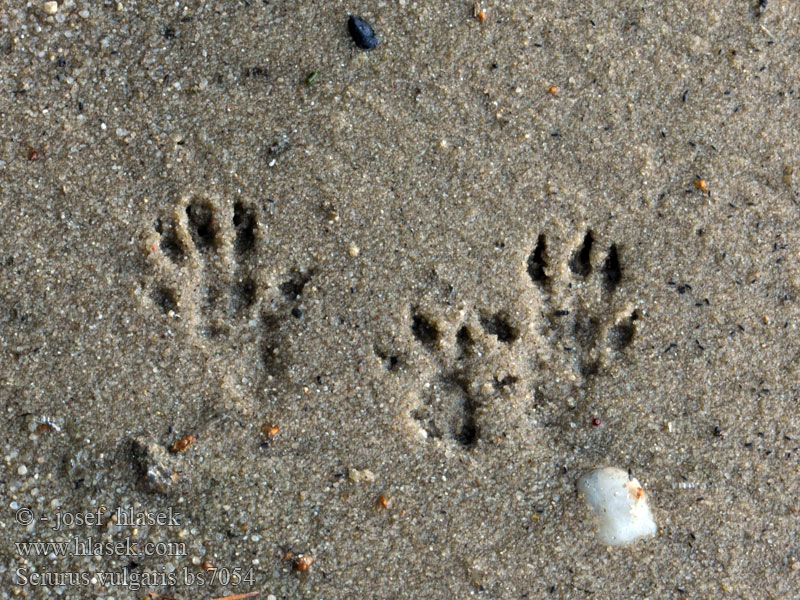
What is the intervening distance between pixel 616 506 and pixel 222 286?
1175 millimetres

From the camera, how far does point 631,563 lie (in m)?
1.83

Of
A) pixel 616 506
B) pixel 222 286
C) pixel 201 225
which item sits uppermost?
pixel 201 225

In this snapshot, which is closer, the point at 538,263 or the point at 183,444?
the point at 183,444

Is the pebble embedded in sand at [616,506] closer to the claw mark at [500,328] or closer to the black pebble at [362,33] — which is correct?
the claw mark at [500,328]

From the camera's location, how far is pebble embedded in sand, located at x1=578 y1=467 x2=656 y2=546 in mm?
1819

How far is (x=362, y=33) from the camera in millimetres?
1873

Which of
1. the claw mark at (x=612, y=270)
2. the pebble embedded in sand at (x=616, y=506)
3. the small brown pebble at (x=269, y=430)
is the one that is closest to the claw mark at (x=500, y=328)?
the claw mark at (x=612, y=270)

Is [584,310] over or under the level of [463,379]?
over

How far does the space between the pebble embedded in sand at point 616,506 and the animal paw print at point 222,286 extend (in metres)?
0.87

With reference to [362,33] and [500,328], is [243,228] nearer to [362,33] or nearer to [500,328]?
[362,33]

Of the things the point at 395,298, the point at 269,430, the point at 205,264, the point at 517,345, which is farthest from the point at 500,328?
the point at 205,264

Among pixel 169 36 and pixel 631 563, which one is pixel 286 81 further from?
pixel 631 563

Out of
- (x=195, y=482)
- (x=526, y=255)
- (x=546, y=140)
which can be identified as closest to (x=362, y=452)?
(x=195, y=482)

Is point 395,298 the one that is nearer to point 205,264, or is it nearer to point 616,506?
point 205,264
